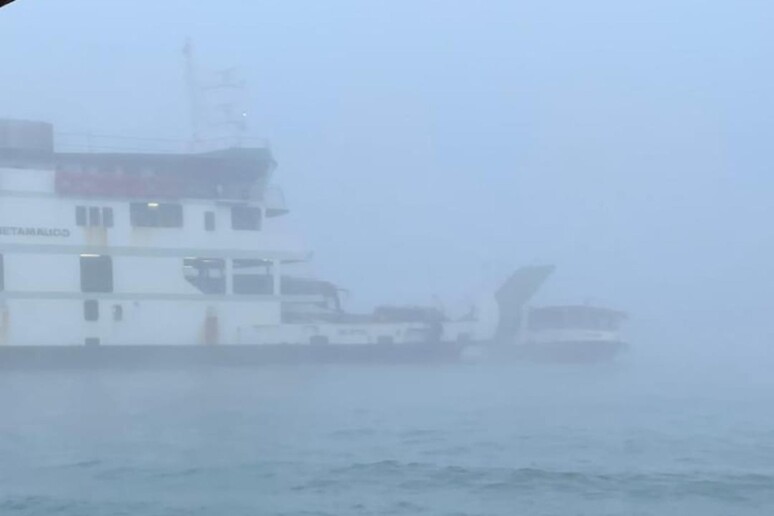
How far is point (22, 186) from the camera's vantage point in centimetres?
2164

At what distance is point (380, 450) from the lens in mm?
11367

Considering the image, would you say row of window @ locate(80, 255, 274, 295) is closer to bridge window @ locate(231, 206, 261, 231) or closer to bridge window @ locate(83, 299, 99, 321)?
bridge window @ locate(83, 299, 99, 321)

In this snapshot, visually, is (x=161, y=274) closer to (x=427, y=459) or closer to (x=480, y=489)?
(x=427, y=459)

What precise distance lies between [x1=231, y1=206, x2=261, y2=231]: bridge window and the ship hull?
217 cm

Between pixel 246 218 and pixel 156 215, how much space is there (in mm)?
1691

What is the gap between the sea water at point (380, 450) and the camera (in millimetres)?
8781

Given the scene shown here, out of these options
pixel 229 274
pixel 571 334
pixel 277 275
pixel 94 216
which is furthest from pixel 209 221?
pixel 571 334

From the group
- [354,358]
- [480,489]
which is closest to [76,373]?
[354,358]

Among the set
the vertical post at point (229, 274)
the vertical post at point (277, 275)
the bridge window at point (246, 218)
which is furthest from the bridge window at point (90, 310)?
the vertical post at point (277, 275)

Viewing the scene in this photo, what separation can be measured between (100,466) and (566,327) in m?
18.3

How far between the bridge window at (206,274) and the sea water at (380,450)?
3.74m

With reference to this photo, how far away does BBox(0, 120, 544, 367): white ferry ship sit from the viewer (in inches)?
859

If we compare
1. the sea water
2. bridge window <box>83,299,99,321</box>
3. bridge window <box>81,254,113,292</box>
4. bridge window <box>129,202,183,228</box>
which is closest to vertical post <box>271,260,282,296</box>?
bridge window <box>129,202,183,228</box>

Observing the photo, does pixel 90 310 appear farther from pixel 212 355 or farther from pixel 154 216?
pixel 212 355
